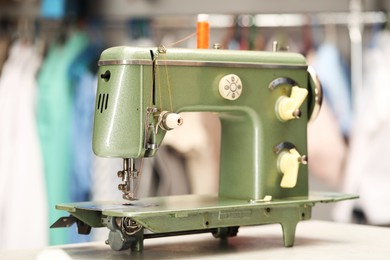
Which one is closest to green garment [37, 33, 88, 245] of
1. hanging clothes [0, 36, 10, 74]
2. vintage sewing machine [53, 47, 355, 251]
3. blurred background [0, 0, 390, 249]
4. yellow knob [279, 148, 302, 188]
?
blurred background [0, 0, 390, 249]

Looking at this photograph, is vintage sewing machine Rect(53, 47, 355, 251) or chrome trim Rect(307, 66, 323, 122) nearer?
vintage sewing machine Rect(53, 47, 355, 251)

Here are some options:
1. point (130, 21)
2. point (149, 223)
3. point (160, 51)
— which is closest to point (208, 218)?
point (149, 223)

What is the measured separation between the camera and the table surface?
2482 millimetres

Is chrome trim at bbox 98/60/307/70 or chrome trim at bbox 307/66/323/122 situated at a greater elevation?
chrome trim at bbox 98/60/307/70

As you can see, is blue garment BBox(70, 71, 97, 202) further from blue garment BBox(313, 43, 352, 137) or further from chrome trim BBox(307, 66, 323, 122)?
chrome trim BBox(307, 66, 323, 122)

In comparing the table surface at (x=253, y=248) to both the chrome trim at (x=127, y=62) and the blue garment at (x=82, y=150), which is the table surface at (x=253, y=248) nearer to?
the chrome trim at (x=127, y=62)

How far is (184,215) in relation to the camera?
8.01 feet

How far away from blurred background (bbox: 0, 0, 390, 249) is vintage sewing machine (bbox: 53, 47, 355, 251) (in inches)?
75.2

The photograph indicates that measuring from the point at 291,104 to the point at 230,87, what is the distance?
0.20m

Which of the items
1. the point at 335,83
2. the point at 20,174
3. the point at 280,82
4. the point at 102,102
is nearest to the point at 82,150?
the point at 20,174

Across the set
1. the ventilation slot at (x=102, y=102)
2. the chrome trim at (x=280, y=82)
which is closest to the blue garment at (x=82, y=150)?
the chrome trim at (x=280, y=82)

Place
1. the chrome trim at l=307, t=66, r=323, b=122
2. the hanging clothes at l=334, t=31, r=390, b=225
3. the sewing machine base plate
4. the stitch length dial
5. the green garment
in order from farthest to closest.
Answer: the green garment → the hanging clothes at l=334, t=31, r=390, b=225 → the chrome trim at l=307, t=66, r=323, b=122 → the stitch length dial → the sewing machine base plate

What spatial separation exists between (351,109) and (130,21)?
1182 millimetres

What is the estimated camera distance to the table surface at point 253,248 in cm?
248
